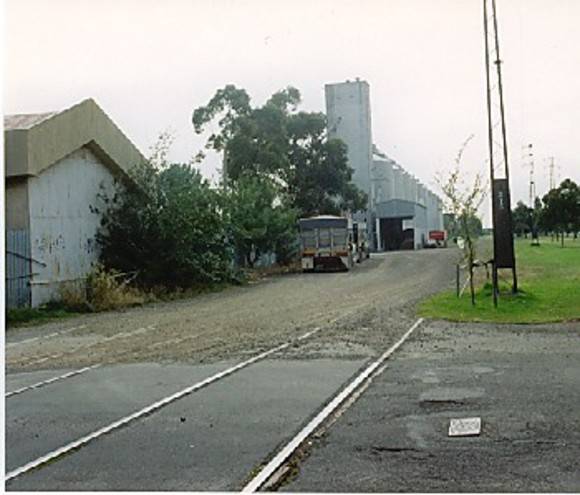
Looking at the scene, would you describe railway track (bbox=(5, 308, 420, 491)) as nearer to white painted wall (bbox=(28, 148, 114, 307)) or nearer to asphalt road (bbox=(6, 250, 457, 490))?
asphalt road (bbox=(6, 250, 457, 490))

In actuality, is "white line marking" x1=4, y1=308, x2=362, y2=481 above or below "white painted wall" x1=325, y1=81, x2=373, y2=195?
below

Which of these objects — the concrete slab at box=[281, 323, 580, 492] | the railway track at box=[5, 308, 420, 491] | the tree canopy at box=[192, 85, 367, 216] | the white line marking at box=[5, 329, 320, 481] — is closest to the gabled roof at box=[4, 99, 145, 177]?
the tree canopy at box=[192, 85, 367, 216]

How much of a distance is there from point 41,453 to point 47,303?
9.13 meters

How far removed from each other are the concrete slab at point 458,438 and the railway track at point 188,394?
0.12m

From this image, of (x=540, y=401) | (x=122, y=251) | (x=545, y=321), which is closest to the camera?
(x=540, y=401)

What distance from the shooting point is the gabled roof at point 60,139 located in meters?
12.5

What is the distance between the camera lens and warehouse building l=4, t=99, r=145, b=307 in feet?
42.4

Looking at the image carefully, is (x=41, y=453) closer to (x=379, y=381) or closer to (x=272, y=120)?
(x=379, y=381)

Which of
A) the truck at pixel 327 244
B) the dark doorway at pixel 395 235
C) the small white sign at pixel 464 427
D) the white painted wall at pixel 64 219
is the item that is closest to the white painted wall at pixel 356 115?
the dark doorway at pixel 395 235

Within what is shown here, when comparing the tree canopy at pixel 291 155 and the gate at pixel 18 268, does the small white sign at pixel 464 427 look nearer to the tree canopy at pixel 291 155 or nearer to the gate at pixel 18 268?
the gate at pixel 18 268

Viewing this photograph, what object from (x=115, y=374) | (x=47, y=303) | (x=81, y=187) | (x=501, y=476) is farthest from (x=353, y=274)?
(x=501, y=476)

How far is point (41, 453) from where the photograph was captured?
459 centimetres

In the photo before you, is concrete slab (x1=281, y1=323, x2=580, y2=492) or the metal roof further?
the metal roof

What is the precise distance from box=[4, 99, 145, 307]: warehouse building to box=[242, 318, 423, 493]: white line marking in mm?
6473
